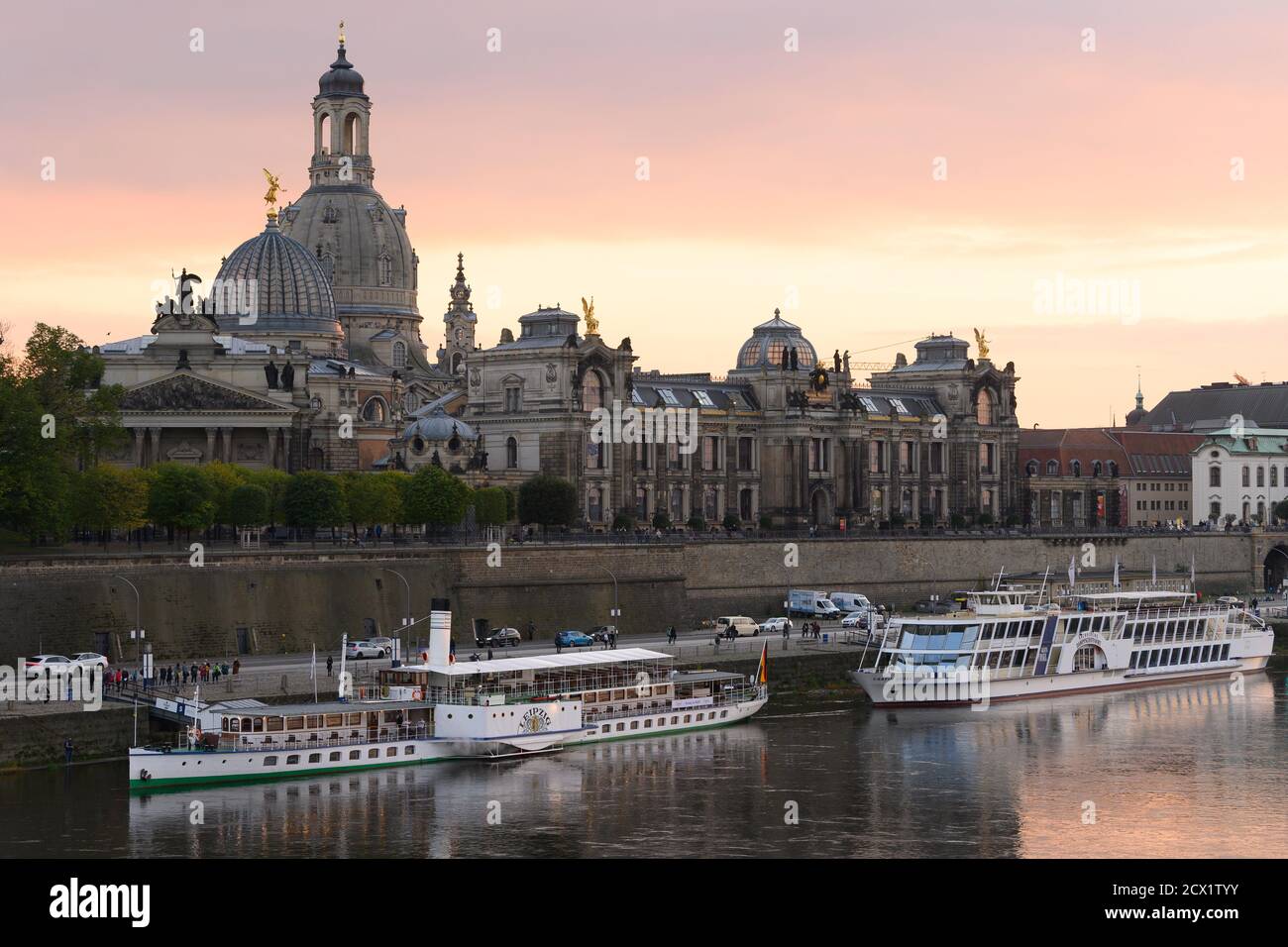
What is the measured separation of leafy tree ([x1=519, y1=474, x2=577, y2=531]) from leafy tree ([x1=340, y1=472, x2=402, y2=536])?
879 cm

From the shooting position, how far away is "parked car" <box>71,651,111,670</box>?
191 feet

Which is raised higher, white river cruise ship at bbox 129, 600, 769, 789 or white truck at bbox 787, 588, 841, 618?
white truck at bbox 787, 588, 841, 618

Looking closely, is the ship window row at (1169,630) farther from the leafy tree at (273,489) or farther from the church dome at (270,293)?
the church dome at (270,293)

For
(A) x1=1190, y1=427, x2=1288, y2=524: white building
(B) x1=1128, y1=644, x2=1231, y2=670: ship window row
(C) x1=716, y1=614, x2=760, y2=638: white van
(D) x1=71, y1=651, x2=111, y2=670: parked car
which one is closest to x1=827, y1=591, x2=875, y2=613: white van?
(C) x1=716, y1=614, x2=760, y2=638: white van

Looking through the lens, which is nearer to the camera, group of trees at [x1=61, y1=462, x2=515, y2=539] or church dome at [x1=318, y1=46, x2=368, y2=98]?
group of trees at [x1=61, y1=462, x2=515, y2=539]

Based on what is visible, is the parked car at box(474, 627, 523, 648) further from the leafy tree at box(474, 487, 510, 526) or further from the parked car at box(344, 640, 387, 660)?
the leafy tree at box(474, 487, 510, 526)

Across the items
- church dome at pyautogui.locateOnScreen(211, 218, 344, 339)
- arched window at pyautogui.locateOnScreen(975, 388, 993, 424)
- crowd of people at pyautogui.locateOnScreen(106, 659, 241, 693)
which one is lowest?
crowd of people at pyautogui.locateOnScreen(106, 659, 241, 693)

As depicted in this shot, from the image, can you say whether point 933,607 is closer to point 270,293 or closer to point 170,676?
point 170,676

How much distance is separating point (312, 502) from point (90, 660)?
2215 centimetres
